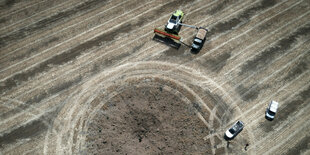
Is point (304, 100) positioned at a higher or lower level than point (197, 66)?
lower

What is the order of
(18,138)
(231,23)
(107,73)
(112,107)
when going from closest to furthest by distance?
(18,138)
(112,107)
(107,73)
(231,23)

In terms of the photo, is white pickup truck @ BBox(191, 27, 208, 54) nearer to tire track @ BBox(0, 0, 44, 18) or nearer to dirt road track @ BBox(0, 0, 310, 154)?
dirt road track @ BBox(0, 0, 310, 154)

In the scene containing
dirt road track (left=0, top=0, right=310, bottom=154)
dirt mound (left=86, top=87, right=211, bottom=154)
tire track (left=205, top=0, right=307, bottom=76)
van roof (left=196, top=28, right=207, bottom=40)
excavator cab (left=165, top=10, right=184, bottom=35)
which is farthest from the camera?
excavator cab (left=165, top=10, right=184, bottom=35)

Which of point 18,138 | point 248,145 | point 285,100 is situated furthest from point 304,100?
point 18,138

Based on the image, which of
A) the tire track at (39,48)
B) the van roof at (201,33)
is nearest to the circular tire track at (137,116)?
the van roof at (201,33)

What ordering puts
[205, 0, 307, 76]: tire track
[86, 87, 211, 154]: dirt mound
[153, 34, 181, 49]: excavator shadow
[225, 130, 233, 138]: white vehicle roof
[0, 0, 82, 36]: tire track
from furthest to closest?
[0, 0, 82, 36]: tire track < [153, 34, 181, 49]: excavator shadow < [205, 0, 307, 76]: tire track < [225, 130, 233, 138]: white vehicle roof < [86, 87, 211, 154]: dirt mound

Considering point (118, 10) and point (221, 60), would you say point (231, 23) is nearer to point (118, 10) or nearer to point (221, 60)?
point (221, 60)

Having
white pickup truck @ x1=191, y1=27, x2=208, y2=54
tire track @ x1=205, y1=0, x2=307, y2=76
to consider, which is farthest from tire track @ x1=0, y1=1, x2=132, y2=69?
tire track @ x1=205, y1=0, x2=307, y2=76
